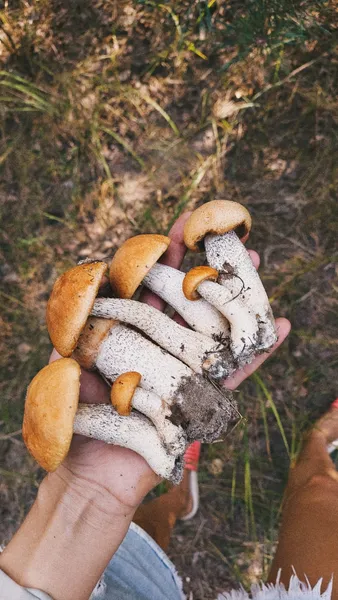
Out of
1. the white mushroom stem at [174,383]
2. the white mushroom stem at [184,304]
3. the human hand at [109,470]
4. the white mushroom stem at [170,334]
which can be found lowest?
the human hand at [109,470]

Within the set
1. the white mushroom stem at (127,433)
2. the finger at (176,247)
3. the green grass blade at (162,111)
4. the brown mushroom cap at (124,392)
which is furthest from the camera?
the green grass blade at (162,111)

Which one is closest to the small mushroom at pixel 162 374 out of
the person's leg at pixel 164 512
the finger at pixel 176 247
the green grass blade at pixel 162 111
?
the finger at pixel 176 247

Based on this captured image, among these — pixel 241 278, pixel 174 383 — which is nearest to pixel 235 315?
pixel 241 278

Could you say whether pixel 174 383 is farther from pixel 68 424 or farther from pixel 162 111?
pixel 162 111

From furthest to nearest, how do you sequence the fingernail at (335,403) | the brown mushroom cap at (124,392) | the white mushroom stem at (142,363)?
1. the fingernail at (335,403)
2. the white mushroom stem at (142,363)
3. the brown mushroom cap at (124,392)

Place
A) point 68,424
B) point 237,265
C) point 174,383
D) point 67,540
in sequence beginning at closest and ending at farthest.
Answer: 1. point 68,424
2. point 67,540
3. point 174,383
4. point 237,265

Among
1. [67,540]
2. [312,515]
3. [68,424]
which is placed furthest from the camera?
[312,515]

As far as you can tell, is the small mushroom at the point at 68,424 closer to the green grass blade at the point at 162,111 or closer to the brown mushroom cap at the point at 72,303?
the brown mushroom cap at the point at 72,303
